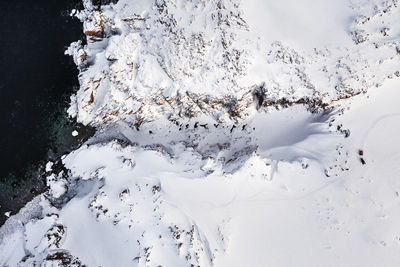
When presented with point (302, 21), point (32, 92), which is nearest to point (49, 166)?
point (32, 92)

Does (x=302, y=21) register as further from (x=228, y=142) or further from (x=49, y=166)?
(x=49, y=166)

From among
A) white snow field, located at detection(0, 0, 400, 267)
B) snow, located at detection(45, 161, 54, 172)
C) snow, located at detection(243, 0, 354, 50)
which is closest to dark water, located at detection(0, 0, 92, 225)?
snow, located at detection(45, 161, 54, 172)

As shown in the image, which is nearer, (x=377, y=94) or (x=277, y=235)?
(x=277, y=235)

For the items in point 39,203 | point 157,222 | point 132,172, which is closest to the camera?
point 157,222

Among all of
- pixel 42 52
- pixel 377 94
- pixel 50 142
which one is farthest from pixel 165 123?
pixel 377 94

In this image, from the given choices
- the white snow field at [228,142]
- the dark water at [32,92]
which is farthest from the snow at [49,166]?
the dark water at [32,92]

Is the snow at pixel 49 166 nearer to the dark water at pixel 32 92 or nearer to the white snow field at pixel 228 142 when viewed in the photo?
the white snow field at pixel 228 142

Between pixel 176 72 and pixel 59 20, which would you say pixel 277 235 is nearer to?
pixel 176 72
